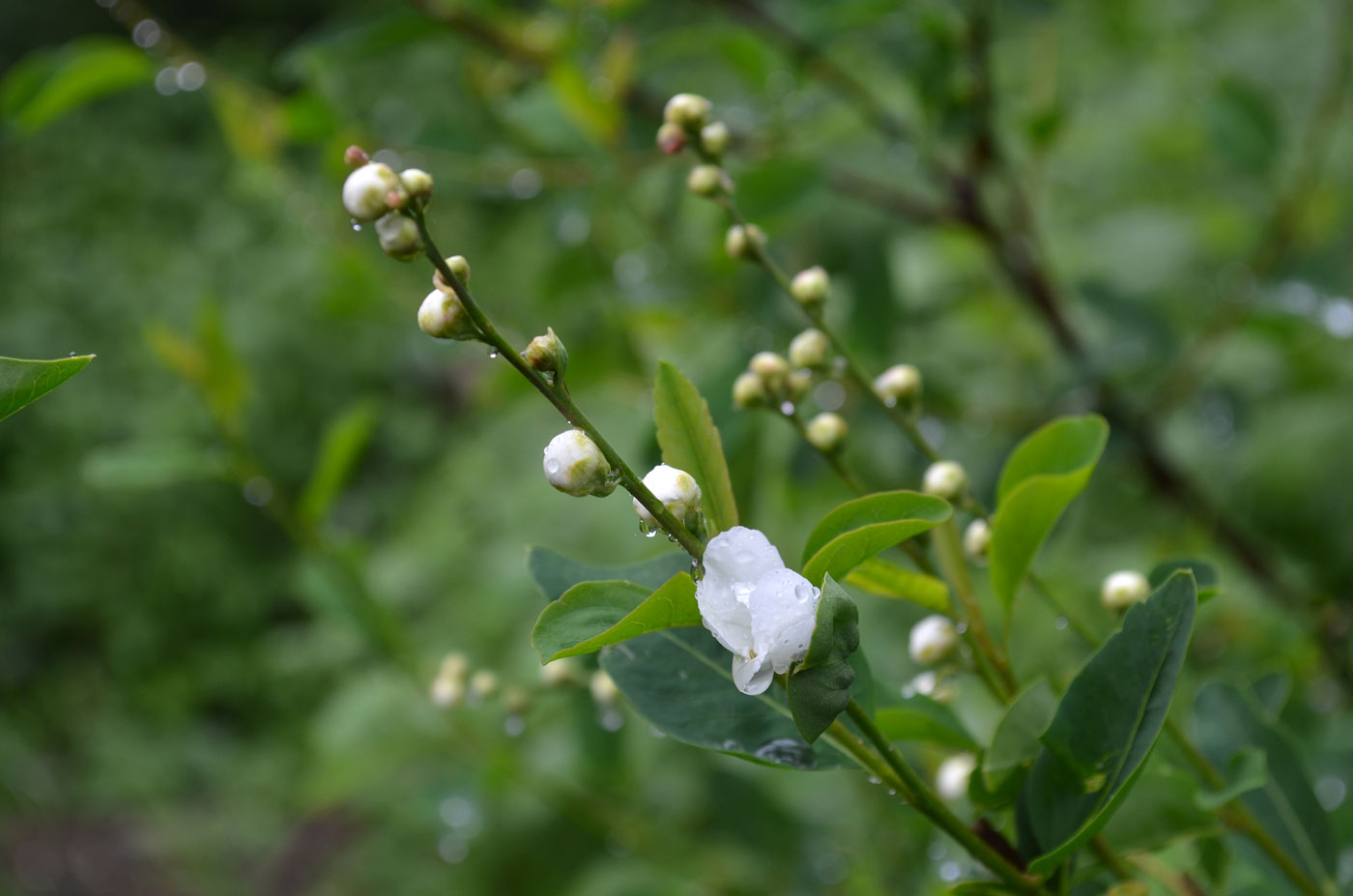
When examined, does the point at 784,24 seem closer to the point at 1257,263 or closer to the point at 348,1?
the point at 1257,263

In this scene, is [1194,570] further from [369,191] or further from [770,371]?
[369,191]

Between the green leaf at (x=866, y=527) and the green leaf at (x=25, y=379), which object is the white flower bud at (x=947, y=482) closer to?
the green leaf at (x=866, y=527)

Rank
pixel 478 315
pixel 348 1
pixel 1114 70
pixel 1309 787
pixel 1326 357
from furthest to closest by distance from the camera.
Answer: pixel 348 1 < pixel 1114 70 < pixel 1326 357 < pixel 1309 787 < pixel 478 315

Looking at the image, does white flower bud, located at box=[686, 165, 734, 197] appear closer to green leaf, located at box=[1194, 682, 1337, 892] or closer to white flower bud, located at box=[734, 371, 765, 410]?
white flower bud, located at box=[734, 371, 765, 410]

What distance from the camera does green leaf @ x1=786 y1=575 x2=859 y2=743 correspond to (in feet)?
0.96

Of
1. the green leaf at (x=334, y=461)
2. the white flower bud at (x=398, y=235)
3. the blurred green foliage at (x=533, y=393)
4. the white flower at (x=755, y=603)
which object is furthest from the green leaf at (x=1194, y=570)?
the green leaf at (x=334, y=461)

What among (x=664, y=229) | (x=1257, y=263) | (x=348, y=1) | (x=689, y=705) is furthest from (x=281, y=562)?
(x=689, y=705)

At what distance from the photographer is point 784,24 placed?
3.63 feet

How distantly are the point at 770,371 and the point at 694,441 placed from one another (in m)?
0.14

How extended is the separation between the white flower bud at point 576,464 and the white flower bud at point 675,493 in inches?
0.6

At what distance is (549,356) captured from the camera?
33 centimetres

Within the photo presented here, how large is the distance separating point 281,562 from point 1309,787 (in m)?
3.18

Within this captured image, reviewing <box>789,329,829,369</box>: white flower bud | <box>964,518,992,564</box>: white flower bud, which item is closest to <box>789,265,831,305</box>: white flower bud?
<box>789,329,829,369</box>: white flower bud

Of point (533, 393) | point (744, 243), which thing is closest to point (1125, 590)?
point (744, 243)
